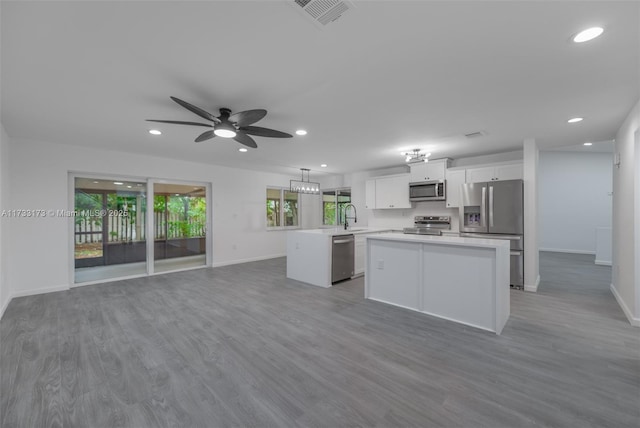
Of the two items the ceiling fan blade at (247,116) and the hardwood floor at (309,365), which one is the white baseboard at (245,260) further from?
the ceiling fan blade at (247,116)

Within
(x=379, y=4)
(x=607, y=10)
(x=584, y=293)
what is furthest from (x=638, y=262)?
(x=379, y=4)

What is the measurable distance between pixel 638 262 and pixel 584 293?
5.19ft

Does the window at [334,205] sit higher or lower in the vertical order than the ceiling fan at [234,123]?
lower

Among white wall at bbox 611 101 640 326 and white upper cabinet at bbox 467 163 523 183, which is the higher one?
white upper cabinet at bbox 467 163 523 183

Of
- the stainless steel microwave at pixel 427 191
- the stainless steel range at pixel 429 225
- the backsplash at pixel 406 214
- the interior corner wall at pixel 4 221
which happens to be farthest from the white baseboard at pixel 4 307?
the stainless steel microwave at pixel 427 191

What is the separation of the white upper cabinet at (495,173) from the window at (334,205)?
12.5 ft

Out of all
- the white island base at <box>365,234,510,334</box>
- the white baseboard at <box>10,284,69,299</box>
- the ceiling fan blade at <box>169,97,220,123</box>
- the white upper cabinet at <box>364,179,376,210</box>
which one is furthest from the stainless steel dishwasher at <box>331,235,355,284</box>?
the white baseboard at <box>10,284,69,299</box>

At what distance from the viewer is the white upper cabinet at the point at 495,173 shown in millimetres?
4703

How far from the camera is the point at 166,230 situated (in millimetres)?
5746

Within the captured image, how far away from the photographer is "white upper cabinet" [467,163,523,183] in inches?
185

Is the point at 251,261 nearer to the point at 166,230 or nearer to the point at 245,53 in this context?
the point at 166,230

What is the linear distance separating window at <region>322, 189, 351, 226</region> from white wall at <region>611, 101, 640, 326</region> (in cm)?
576

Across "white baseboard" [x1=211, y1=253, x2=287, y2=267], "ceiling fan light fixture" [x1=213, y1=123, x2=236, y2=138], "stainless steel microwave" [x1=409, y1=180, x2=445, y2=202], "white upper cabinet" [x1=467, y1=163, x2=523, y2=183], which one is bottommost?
"white baseboard" [x1=211, y1=253, x2=287, y2=267]

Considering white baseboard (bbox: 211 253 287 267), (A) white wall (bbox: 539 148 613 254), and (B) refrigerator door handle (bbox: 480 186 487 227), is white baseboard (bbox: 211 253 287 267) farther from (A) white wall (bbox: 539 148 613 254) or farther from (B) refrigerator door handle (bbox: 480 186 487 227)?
(A) white wall (bbox: 539 148 613 254)
